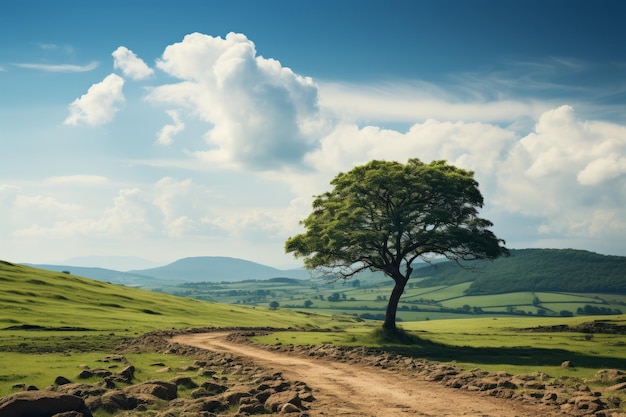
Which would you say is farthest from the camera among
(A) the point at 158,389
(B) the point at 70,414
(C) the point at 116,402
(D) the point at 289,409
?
(A) the point at 158,389

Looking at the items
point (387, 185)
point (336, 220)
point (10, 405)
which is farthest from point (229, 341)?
point (10, 405)

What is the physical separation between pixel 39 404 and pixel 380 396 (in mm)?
15180

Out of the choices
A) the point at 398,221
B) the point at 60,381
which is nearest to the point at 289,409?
the point at 60,381

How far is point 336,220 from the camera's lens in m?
54.9

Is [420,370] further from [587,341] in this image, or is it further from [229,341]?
[587,341]

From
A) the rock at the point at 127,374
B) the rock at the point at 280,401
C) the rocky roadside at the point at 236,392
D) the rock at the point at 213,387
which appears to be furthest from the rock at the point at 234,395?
the rock at the point at 127,374

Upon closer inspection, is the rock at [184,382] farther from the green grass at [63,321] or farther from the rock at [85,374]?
the rock at [85,374]

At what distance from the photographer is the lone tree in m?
53.4

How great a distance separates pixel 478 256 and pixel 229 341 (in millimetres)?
29403

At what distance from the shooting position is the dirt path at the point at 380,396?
21453 mm

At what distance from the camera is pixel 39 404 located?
18.0 metres

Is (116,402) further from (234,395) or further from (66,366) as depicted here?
(66,366)

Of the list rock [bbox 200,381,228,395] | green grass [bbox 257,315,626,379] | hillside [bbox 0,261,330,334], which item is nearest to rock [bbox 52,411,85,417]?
rock [bbox 200,381,228,395]

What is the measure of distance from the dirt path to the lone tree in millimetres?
19935
